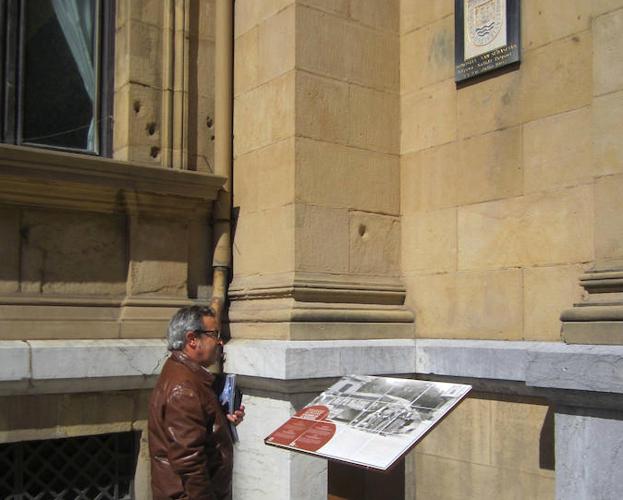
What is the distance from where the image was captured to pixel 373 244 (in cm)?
597

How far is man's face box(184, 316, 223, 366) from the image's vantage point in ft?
13.4

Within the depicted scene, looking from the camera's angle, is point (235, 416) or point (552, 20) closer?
point (235, 416)

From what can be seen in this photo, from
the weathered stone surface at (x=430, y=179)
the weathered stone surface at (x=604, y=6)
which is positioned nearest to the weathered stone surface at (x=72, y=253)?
the weathered stone surface at (x=430, y=179)

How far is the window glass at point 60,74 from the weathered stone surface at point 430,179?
2.44m

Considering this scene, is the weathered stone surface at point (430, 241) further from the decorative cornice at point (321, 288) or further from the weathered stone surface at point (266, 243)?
the weathered stone surface at point (266, 243)

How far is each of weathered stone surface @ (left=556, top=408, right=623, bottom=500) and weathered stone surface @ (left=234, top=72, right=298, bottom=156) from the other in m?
2.75

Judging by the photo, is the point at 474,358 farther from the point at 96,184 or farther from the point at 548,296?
the point at 96,184

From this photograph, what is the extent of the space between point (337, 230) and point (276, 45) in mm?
1471

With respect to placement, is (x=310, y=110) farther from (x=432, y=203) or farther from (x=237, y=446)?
(x=237, y=446)

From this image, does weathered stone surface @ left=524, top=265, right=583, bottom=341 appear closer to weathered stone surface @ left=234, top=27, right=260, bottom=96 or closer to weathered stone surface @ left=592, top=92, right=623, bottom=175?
weathered stone surface @ left=592, top=92, right=623, bottom=175

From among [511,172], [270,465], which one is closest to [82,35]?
[511,172]

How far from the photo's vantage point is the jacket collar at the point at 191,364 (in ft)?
13.1

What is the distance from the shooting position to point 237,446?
18.7 feet

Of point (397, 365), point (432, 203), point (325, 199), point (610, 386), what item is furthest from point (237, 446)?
point (610, 386)
